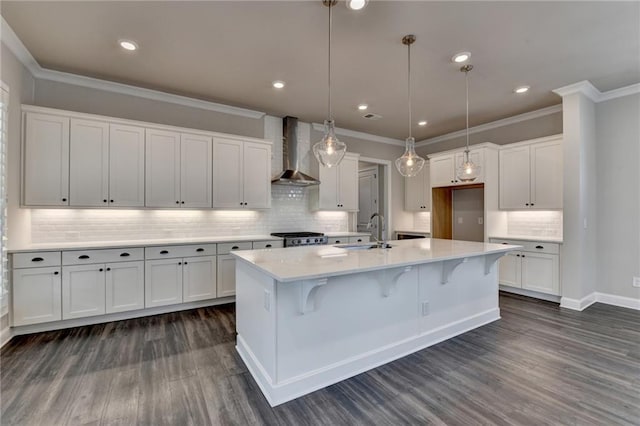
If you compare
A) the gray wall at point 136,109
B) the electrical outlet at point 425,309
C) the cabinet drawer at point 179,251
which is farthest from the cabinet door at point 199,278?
the electrical outlet at point 425,309

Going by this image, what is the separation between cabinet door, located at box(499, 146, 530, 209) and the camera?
4.55 m

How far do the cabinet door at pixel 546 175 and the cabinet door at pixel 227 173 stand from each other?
4.40m

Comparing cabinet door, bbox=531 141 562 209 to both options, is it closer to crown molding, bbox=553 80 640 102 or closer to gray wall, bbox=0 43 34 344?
crown molding, bbox=553 80 640 102

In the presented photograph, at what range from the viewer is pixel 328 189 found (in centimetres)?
521

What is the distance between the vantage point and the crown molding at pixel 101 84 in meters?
2.77

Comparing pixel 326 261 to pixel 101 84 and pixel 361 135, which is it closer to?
pixel 101 84

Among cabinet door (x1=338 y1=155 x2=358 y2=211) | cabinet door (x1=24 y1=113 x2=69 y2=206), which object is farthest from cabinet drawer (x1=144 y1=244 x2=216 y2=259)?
cabinet door (x1=338 y1=155 x2=358 y2=211)

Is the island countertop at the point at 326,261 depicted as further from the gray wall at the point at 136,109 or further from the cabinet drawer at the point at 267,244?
the gray wall at the point at 136,109

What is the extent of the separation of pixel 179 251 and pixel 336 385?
2553 millimetres

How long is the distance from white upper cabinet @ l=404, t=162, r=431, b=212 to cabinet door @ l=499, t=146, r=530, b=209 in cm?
141

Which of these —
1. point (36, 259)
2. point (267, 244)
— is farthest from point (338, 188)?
point (36, 259)

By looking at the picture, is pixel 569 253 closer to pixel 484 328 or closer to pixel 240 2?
pixel 484 328

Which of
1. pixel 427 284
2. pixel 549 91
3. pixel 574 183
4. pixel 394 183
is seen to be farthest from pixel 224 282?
pixel 549 91

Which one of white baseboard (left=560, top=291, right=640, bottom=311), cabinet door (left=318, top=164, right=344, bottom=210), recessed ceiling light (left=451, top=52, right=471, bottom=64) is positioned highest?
recessed ceiling light (left=451, top=52, right=471, bottom=64)
